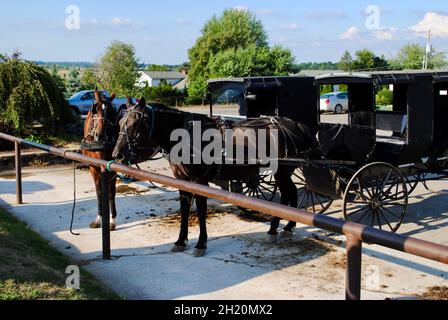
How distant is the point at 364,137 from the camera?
27.8ft

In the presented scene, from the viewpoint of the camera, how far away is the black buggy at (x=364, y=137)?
8086 millimetres

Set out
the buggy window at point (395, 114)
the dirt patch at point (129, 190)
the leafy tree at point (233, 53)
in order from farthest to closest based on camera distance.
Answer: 1. the leafy tree at point (233, 53)
2. the dirt patch at point (129, 190)
3. the buggy window at point (395, 114)

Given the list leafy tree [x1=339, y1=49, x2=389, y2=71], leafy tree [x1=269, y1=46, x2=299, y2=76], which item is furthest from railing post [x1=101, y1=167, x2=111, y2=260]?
leafy tree [x1=339, y1=49, x2=389, y2=71]

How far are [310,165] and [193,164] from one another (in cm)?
205

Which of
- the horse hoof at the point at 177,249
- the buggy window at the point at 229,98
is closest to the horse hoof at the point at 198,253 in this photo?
the horse hoof at the point at 177,249

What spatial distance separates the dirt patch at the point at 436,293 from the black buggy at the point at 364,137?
1.93 m

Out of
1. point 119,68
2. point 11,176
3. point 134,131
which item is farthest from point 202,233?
point 119,68

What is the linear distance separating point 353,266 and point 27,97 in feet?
50.7

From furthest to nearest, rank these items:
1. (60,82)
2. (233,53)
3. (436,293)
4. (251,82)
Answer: (233,53) → (60,82) → (251,82) → (436,293)

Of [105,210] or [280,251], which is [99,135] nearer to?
[105,210]

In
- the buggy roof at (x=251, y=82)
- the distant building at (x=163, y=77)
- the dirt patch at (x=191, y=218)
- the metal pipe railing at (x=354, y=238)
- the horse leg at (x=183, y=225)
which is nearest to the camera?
the metal pipe railing at (x=354, y=238)

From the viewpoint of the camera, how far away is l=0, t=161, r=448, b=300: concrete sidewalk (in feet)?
18.9

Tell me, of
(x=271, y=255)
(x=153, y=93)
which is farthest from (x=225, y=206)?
(x=153, y=93)

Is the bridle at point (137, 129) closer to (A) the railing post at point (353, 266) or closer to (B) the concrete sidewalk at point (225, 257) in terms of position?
(B) the concrete sidewalk at point (225, 257)
